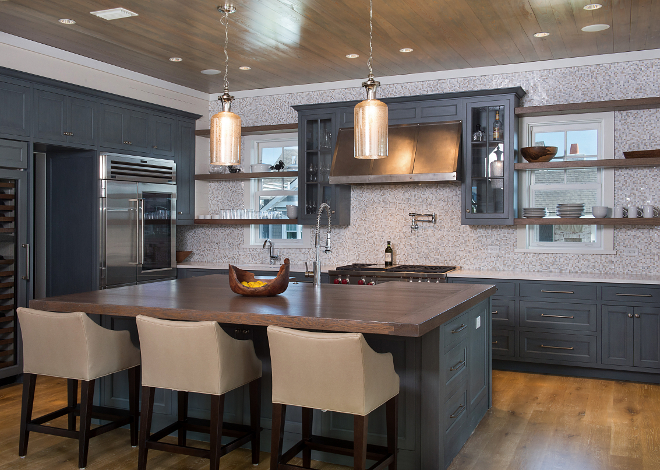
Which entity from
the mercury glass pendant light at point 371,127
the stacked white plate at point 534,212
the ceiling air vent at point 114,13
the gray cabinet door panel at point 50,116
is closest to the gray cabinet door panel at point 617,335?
the stacked white plate at point 534,212

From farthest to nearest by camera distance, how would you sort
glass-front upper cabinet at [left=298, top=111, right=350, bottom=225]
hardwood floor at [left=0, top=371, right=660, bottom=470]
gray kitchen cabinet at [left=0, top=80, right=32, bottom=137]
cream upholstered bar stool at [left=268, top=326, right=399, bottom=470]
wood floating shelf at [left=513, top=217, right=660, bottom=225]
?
1. glass-front upper cabinet at [left=298, top=111, right=350, bottom=225]
2. wood floating shelf at [left=513, top=217, right=660, bottom=225]
3. gray kitchen cabinet at [left=0, top=80, right=32, bottom=137]
4. hardwood floor at [left=0, top=371, right=660, bottom=470]
5. cream upholstered bar stool at [left=268, top=326, right=399, bottom=470]

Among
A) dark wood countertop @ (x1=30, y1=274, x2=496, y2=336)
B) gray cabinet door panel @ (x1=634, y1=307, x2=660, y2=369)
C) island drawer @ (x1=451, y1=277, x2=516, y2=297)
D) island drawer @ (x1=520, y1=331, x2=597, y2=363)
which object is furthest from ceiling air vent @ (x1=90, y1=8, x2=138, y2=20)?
gray cabinet door panel @ (x1=634, y1=307, x2=660, y2=369)

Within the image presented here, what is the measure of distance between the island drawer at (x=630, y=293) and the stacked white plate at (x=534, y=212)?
918 mm

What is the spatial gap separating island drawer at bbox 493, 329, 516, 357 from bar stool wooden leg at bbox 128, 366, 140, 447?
10.2 ft

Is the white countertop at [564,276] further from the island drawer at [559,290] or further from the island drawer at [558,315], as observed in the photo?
the island drawer at [558,315]

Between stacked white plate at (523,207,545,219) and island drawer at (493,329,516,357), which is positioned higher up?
stacked white plate at (523,207,545,219)

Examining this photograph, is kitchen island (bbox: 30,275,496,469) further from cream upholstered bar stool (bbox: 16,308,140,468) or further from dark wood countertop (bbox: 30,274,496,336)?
cream upholstered bar stool (bbox: 16,308,140,468)

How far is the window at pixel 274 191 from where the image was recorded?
688 centimetres

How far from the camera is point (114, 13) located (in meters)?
4.36

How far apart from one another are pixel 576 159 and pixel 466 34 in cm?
168

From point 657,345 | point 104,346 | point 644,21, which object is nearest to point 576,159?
point 644,21

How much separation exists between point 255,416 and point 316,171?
11.7 feet

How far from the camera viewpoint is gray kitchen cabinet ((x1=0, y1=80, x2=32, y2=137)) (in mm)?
4699

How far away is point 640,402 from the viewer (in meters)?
4.37
